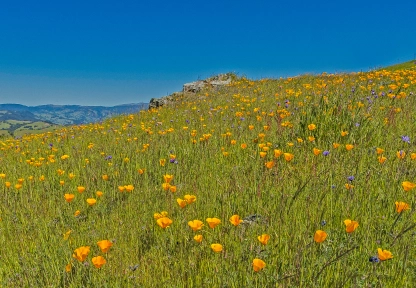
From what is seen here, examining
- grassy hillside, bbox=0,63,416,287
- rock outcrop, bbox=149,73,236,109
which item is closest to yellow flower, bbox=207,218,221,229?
Answer: grassy hillside, bbox=0,63,416,287

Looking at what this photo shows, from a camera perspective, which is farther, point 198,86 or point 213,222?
point 198,86

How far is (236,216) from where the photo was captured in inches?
93.6

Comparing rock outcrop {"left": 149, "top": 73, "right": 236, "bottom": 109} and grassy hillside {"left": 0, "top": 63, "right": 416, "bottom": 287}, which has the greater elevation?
rock outcrop {"left": 149, "top": 73, "right": 236, "bottom": 109}

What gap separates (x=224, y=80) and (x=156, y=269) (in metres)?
18.4

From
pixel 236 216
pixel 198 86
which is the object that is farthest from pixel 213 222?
pixel 198 86

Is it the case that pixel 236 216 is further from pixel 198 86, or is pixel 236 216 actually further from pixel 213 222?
pixel 198 86

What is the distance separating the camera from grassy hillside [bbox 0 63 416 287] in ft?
7.89

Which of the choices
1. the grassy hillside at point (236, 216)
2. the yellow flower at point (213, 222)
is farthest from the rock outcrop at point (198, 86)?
the yellow flower at point (213, 222)

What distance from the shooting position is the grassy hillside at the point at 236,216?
2406 mm

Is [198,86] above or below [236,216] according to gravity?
above

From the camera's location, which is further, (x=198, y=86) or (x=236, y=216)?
(x=198, y=86)

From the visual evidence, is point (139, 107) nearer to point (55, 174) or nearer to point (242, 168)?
point (55, 174)

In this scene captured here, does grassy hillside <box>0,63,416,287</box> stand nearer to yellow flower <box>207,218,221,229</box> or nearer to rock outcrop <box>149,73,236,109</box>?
yellow flower <box>207,218,221,229</box>

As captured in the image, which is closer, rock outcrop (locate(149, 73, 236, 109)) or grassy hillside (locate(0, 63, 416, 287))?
grassy hillside (locate(0, 63, 416, 287))
